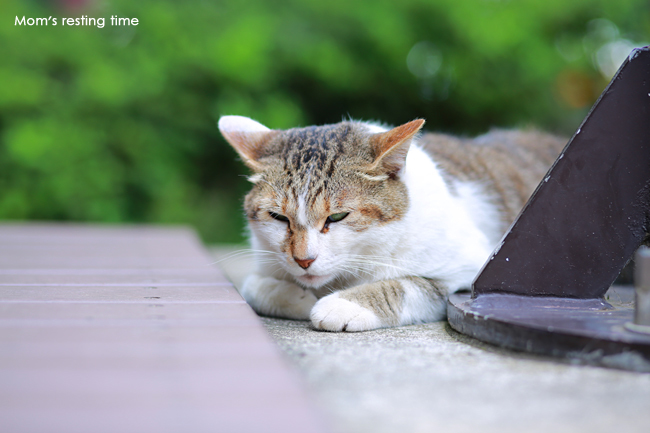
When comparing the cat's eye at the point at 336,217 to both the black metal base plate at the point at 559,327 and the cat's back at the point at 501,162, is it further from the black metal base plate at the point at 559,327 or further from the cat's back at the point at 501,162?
the cat's back at the point at 501,162

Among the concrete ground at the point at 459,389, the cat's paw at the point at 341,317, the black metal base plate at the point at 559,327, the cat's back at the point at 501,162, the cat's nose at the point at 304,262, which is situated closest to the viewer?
the concrete ground at the point at 459,389

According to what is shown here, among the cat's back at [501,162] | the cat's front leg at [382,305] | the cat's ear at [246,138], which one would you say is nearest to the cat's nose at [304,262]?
the cat's front leg at [382,305]

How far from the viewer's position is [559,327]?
1.54m

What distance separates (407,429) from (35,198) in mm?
4655

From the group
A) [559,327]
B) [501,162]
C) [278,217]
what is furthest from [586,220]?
[501,162]

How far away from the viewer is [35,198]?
4.93 metres

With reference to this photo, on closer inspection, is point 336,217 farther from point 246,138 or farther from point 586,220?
point 586,220

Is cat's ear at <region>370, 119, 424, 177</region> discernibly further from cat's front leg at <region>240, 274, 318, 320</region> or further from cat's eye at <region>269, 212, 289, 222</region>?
cat's front leg at <region>240, 274, 318, 320</region>

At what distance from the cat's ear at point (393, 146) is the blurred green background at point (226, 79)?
2.94 metres

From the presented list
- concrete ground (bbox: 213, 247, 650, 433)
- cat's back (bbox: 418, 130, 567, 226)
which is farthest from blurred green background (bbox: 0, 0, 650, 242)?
concrete ground (bbox: 213, 247, 650, 433)

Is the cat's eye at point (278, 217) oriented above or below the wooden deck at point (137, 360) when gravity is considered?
above

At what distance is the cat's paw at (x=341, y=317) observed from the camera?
1.98 meters

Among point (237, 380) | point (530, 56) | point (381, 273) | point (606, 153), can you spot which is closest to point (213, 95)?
point (530, 56)

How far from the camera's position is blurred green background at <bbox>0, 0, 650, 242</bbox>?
486 cm
